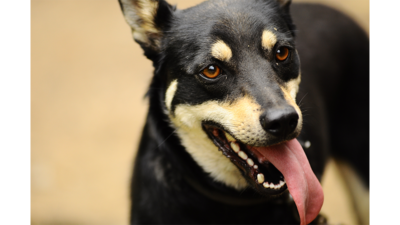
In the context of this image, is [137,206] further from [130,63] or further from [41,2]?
[41,2]

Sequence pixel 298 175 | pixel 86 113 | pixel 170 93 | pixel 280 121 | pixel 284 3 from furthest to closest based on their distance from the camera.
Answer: pixel 86 113
pixel 284 3
pixel 170 93
pixel 298 175
pixel 280 121

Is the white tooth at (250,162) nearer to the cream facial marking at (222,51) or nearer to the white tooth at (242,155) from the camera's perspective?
the white tooth at (242,155)

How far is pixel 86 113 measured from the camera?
561 centimetres

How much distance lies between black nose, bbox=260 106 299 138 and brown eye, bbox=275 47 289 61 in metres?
0.50

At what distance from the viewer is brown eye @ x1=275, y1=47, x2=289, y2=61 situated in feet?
8.05

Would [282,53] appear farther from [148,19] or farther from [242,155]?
[148,19]

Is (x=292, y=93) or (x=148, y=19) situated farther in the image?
(x=148, y=19)

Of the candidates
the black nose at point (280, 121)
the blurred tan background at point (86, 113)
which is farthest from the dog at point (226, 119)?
the blurred tan background at point (86, 113)

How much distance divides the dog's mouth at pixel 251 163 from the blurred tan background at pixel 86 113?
1319 mm

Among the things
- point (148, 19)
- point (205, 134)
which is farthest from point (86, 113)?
point (205, 134)

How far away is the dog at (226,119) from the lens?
7.37ft

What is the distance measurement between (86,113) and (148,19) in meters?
3.29
